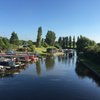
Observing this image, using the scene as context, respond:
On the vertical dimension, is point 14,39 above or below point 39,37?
below

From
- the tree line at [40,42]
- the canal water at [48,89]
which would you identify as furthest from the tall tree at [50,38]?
the canal water at [48,89]

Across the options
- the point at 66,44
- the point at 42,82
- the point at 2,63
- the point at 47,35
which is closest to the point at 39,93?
the point at 42,82

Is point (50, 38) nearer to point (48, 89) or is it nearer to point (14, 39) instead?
point (14, 39)

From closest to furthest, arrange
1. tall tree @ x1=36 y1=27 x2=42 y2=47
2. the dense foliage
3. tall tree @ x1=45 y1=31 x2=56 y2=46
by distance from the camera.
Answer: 1. tall tree @ x1=36 y1=27 x2=42 y2=47
2. tall tree @ x1=45 y1=31 x2=56 y2=46
3. the dense foliage

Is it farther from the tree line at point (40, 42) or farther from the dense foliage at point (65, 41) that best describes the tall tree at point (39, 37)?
the dense foliage at point (65, 41)

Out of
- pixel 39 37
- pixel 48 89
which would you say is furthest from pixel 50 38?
pixel 48 89

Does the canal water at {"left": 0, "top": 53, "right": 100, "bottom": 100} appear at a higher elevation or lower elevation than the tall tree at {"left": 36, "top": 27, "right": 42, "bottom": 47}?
lower

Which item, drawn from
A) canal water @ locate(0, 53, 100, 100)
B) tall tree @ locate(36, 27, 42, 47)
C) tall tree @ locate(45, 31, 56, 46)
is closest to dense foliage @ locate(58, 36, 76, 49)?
tall tree @ locate(45, 31, 56, 46)

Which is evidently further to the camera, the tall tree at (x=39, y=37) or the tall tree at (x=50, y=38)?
the tall tree at (x=50, y=38)

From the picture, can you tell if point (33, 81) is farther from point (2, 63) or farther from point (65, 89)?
point (2, 63)

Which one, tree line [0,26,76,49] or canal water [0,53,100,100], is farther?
tree line [0,26,76,49]

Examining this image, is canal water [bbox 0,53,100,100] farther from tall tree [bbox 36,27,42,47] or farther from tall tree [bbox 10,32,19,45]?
tall tree [bbox 36,27,42,47]

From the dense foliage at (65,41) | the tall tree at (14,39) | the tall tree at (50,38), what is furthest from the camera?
the dense foliage at (65,41)

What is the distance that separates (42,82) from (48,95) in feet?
28.1
